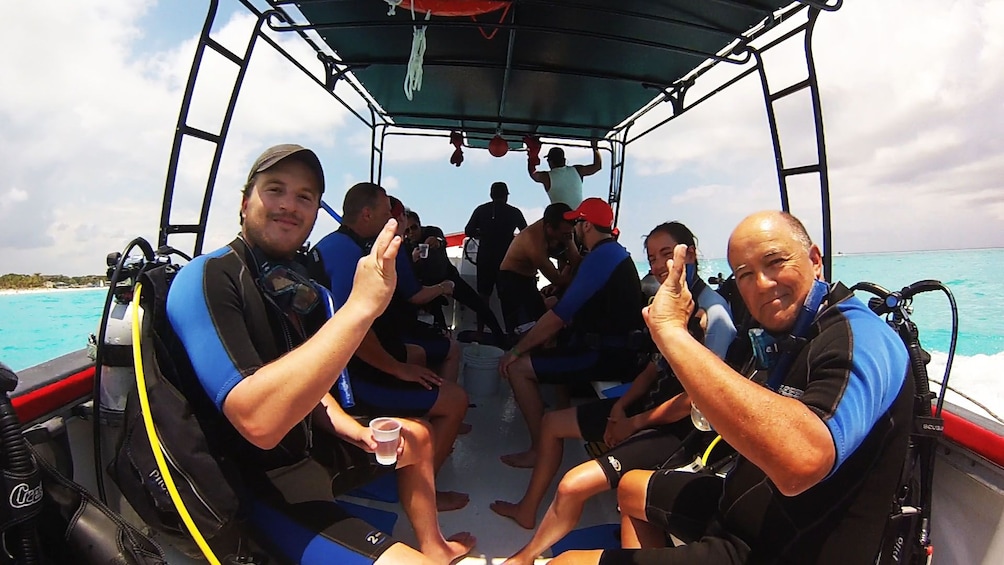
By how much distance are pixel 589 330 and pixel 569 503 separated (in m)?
1.36

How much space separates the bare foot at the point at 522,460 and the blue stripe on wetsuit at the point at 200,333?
2.14 meters

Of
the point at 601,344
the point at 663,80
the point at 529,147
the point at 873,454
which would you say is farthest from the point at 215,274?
the point at 529,147

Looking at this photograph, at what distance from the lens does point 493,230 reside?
580 cm

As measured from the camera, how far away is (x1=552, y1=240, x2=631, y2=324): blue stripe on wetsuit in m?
3.07

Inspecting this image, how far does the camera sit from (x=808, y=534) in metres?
1.27

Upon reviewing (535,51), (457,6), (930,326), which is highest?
(535,51)

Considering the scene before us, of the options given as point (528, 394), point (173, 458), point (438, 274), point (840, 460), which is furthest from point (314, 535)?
point (438, 274)

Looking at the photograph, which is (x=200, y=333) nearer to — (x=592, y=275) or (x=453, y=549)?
(x=453, y=549)

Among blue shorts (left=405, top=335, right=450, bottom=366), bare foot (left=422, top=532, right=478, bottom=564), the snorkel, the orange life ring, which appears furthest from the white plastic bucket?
the snorkel

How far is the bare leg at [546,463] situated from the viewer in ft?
8.21

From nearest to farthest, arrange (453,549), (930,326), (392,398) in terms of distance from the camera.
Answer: (453,549) → (392,398) → (930,326)

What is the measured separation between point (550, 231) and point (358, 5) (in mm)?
2321

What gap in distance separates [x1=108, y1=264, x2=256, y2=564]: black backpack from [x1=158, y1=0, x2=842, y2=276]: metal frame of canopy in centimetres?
106

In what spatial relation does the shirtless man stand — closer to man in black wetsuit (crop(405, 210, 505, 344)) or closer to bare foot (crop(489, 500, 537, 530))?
man in black wetsuit (crop(405, 210, 505, 344))
